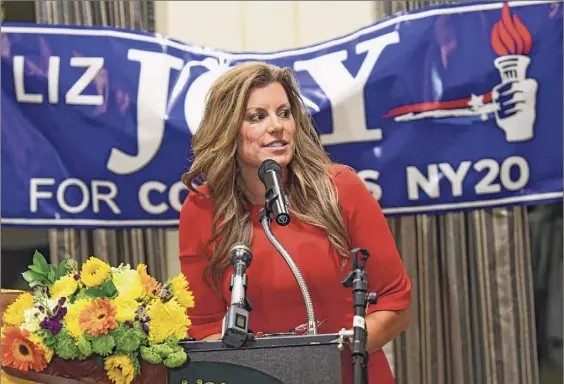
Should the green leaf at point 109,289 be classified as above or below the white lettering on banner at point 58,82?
below

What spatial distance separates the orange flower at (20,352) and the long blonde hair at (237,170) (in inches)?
27.6

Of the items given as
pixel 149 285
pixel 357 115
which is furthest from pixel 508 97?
pixel 149 285

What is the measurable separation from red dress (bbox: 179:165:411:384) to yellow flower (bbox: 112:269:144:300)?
0.54 metres

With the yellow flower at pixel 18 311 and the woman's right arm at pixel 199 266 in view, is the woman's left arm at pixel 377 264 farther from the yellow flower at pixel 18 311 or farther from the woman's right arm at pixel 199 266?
the yellow flower at pixel 18 311

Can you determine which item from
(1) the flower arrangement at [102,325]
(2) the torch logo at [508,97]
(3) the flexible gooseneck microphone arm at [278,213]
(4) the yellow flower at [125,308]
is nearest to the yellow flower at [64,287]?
(1) the flower arrangement at [102,325]

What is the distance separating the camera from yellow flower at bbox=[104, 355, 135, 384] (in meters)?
1.94

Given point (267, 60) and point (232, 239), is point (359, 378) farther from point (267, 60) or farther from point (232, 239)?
point (267, 60)

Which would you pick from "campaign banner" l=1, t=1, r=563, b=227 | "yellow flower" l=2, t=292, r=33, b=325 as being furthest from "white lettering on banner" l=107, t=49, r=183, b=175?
"yellow flower" l=2, t=292, r=33, b=325

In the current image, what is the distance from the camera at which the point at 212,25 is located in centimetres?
438

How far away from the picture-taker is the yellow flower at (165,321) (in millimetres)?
1979

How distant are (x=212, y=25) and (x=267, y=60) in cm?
44

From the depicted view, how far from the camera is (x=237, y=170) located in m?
2.70

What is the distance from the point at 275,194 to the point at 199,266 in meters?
0.60

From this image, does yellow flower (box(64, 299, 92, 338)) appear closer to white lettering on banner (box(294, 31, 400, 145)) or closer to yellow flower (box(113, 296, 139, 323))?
yellow flower (box(113, 296, 139, 323))
